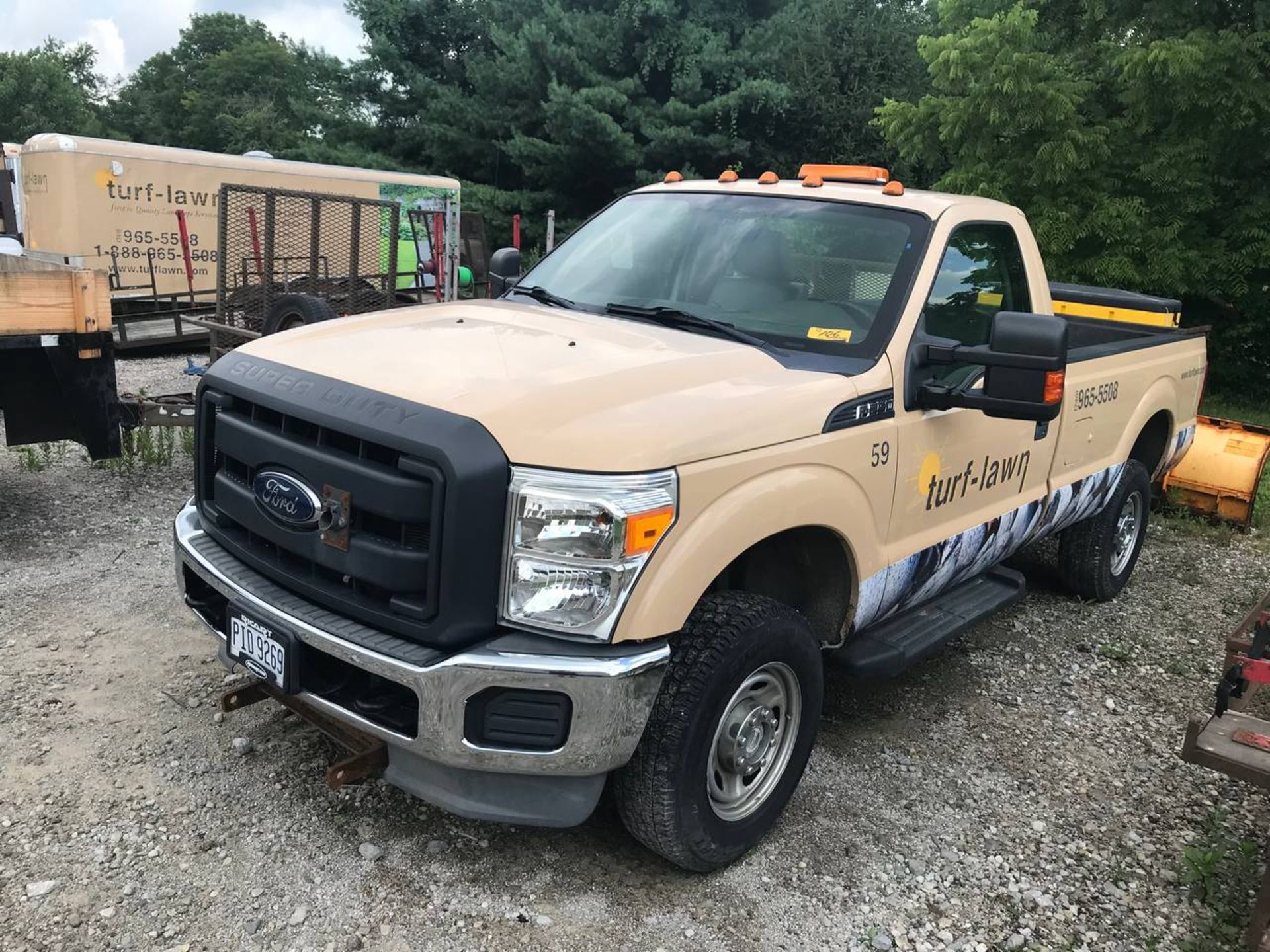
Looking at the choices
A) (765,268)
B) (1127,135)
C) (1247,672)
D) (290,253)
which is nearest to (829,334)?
(765,268)

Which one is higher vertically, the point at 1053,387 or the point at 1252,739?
the point at 1053,387

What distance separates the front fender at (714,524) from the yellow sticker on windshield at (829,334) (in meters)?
0.56

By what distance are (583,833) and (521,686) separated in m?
1.02

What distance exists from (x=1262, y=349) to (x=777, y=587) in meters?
13.1

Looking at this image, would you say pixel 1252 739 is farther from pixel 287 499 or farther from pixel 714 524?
pixel 287 499

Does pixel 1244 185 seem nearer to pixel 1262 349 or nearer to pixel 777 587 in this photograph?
pixel 1262 349

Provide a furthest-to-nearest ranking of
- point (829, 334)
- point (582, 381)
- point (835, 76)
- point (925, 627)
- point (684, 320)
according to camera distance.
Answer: point (835, 76)
point (925, 627)
point (684, 320)
point (829, 334)
point (582, 381)

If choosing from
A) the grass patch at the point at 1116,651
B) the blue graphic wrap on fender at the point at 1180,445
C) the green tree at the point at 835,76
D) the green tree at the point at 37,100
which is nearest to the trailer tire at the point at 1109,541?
the blue graphic wrap on fender at the point at 1180,445

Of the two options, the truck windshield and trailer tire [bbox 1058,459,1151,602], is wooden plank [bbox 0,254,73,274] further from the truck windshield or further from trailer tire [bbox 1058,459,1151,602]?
trailer tire [bbox 1058,459,1151,602]

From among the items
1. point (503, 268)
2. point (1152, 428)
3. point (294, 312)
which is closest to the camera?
point (503, 268)

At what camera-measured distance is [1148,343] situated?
16.9 feet

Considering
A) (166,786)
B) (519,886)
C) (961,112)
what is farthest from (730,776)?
(961,112)

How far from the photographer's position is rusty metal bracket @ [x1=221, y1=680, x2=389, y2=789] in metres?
2.82

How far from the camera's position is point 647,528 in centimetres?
251
